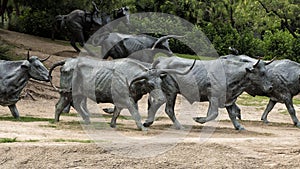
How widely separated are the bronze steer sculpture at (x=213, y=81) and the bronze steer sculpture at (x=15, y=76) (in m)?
3.19

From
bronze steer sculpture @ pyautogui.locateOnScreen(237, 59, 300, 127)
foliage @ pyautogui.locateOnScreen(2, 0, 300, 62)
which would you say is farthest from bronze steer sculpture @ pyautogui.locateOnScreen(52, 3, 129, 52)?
bronze steer sculpture @ pyautogui.locateOnScreen(237, 59, 300, 127)

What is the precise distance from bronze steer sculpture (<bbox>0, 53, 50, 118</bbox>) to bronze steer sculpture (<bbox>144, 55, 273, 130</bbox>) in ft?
10.5

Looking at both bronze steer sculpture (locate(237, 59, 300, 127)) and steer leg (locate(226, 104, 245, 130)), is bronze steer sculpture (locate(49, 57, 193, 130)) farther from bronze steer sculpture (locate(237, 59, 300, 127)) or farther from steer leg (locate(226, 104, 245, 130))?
bronze steer sculpture (locate(237, 59, 300, 127))

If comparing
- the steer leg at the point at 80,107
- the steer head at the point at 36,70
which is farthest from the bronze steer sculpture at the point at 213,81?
the steer head at the point at 36,70

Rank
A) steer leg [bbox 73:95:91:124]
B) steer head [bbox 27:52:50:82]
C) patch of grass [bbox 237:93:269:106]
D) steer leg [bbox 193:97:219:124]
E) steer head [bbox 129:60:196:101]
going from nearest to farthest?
steer head [bbox 129:60:196:101] → steer leg [bbox 193:97:219:124] → steer leg [bbox 73:95:91:124] → steer head [bbox 27:52:50:82] → patch of grass [bbox 237:93:269:106]

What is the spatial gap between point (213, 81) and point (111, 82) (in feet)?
7.79

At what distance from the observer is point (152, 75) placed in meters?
13.2

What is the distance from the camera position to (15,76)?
15.5m

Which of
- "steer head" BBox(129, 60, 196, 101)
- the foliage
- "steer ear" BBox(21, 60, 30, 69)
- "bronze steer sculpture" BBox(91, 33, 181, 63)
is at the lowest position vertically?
the foliage

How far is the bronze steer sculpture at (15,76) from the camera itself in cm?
1544

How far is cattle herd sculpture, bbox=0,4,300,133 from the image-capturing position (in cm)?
1341

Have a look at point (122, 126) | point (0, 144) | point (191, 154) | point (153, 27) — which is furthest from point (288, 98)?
point (153, 27)

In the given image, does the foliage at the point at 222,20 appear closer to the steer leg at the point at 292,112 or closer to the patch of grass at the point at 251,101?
the patch of grass at the point at 251,101

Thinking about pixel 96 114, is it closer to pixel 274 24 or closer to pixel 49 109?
pixel 49 109
